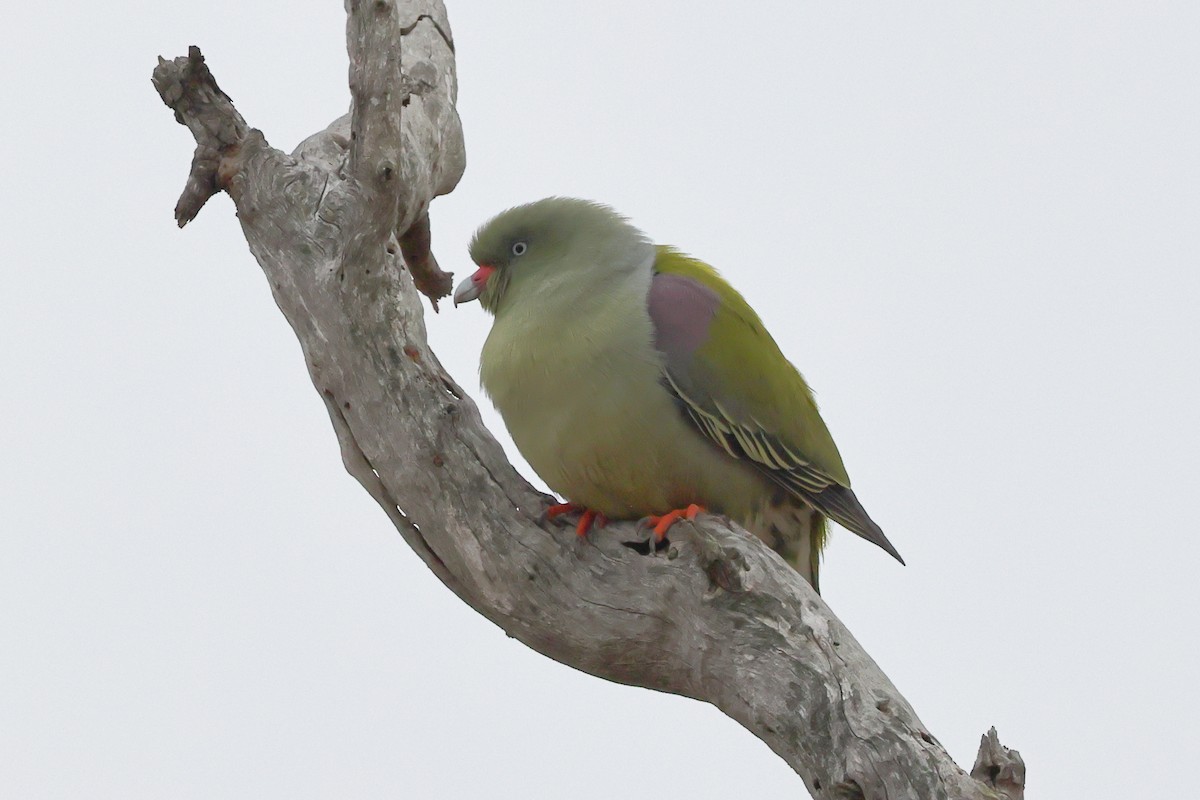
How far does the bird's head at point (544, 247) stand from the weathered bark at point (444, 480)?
1.27ft

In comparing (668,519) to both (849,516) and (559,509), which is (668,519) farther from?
(849,516)

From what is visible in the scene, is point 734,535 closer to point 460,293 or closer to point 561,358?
point 561,358

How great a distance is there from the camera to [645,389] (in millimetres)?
4953

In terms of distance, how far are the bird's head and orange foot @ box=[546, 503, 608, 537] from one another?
93cm

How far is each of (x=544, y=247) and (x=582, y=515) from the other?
47.5 inches

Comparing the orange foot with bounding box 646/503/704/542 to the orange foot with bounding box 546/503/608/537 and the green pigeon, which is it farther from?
the orange foot with bounding box 546/503/608/537

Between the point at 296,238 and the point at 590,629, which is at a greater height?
the point at 296,238

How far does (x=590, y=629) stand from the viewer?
4.77m

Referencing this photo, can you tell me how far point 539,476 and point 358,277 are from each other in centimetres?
102

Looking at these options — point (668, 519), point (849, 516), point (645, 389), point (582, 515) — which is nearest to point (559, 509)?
point (582, 515)

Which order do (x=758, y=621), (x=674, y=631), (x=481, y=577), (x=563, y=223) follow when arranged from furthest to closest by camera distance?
(x=563, y=223)
(x=481, y=577)
(x=674, y=631)
(x=758, y=621)

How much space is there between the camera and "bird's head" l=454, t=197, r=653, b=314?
17.9 feet

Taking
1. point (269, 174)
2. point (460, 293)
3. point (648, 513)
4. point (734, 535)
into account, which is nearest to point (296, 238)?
point (269, 174)

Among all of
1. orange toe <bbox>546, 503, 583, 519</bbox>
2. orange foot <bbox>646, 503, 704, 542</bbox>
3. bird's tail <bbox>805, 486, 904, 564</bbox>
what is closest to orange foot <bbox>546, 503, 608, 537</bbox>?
orange toe <bbox>546, 503, 583, 519</bbox>
